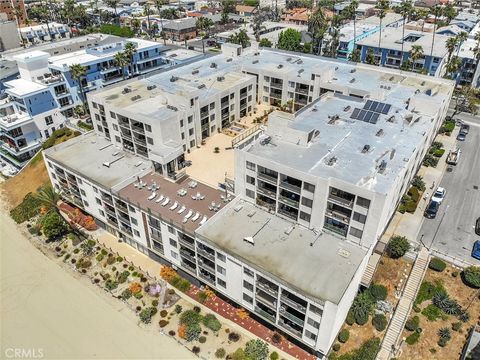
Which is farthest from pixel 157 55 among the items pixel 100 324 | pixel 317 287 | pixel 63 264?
pixel 317 287

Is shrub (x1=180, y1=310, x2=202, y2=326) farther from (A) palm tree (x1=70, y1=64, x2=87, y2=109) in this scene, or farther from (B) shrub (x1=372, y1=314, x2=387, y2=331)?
(A) palm tree (x1=70, y1=64, x2=87, y2=109)

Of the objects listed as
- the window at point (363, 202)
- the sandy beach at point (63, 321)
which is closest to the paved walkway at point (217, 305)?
the sandy beach at point (63, 321)

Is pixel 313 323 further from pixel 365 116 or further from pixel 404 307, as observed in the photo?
pixel 365 116

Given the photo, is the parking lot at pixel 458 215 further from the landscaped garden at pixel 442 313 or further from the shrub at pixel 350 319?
the shrub at pixel 350 319

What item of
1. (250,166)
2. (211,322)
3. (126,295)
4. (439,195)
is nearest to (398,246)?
(439,195)

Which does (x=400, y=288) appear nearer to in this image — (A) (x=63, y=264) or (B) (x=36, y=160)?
(A) (x=63, y=264)

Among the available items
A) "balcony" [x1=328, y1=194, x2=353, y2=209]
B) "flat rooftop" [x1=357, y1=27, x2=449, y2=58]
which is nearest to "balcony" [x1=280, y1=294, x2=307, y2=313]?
"balcony" [x1=328, y1=194, x2=353, y2=209]
